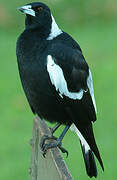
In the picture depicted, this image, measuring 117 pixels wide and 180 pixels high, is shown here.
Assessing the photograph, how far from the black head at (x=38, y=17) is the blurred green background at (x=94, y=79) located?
2.22 metres

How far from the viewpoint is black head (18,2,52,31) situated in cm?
362

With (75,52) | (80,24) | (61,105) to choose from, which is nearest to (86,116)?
(61,105)

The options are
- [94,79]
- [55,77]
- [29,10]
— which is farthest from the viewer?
[94,79]

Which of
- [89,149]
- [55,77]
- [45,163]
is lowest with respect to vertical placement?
[89,149]

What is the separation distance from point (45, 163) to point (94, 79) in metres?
5.09

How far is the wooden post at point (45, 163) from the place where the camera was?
8.15 feet

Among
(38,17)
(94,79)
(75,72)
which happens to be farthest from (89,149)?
(94,79)

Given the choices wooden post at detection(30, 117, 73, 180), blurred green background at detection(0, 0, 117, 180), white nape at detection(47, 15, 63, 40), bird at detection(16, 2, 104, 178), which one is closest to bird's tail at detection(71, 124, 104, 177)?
bird at detection(16, 2, 104, 178)

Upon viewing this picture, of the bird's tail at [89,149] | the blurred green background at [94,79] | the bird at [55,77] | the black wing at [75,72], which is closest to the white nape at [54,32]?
the bird at [55,77]

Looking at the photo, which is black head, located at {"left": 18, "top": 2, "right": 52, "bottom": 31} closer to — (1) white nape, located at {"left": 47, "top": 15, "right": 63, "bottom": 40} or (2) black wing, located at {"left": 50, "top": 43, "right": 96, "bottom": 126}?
(1) white nape, located at {"left": 47, "top": 15, "right": 63, "bottom": 40}

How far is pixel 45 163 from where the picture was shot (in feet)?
9.14

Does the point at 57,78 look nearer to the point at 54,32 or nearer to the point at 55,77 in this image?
the point at 55,77

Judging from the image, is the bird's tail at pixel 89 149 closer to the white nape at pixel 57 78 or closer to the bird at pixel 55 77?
the bird at pixel 55 77
